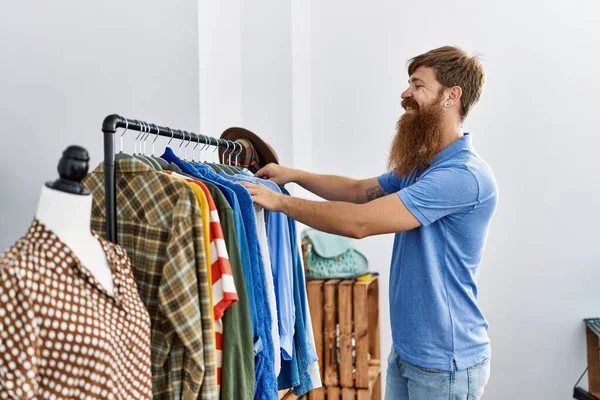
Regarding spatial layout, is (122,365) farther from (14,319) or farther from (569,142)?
(569,142)

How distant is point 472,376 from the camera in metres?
1.94

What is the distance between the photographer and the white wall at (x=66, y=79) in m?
1.50

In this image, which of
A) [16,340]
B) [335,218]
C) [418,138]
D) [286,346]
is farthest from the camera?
[418,138]

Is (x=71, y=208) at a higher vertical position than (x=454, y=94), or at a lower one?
lower

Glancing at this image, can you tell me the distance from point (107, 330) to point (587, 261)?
2.97m

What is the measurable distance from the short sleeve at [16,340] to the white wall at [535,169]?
281 centimetres

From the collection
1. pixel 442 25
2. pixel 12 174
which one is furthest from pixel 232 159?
pixel 442 25

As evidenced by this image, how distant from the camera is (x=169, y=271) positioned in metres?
1.28

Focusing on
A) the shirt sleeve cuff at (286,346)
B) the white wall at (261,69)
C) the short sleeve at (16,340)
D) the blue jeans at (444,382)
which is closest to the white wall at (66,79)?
the short sleeve at (16,340)

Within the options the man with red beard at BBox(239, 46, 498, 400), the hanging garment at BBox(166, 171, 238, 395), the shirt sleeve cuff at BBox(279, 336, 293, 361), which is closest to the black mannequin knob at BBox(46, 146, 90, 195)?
the hanging garment at BBox(166, 171, 238, 395)

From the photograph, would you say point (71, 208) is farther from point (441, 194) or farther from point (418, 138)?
point (418, 138)

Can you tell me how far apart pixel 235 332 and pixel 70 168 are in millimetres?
531

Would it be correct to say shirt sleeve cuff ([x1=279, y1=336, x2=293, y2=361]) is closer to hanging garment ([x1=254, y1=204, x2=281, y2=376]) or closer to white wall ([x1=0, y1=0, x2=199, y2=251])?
hanging garment ([x1=254, y1=204, x2=281, y2=376])

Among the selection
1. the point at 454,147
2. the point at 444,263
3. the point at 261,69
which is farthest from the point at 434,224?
the point at 261,69
